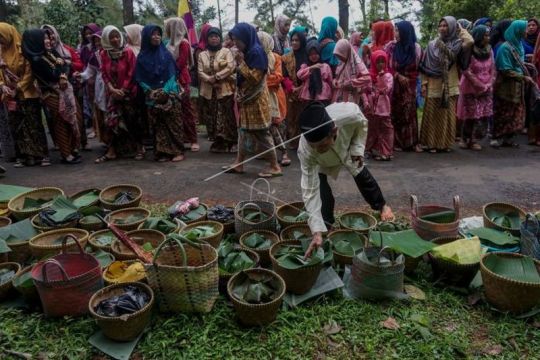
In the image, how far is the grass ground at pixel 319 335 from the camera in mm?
2389

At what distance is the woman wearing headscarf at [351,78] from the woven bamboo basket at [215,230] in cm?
297

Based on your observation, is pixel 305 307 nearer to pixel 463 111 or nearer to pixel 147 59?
pixel 147 59

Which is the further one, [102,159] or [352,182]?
[102,159]

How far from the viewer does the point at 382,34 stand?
6.44 meters

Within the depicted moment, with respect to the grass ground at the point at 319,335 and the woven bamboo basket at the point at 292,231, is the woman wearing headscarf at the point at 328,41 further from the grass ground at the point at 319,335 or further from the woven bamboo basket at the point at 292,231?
the grass ground at the point at 319,335

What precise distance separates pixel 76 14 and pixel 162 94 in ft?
22.3

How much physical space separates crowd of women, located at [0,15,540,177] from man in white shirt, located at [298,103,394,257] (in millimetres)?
1833

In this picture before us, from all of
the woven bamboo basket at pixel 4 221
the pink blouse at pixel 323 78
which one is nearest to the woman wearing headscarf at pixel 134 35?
the pink blouse at pixel 323 78

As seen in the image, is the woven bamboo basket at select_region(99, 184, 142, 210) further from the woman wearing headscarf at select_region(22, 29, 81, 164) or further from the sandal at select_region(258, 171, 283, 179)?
the woman wearing headscarf at select_region(22, 29, 81, 164)

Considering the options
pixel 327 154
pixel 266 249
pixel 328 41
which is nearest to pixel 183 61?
pixel 328 41

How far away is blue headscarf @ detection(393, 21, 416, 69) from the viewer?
5695 millimetres

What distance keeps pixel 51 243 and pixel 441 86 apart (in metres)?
5.16

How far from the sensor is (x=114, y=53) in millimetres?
5660

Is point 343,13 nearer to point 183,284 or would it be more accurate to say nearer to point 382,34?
point 382,34
